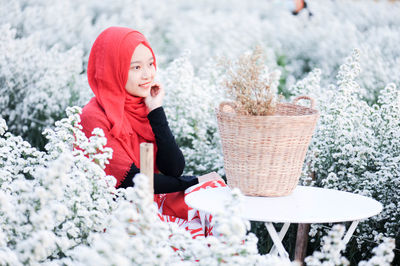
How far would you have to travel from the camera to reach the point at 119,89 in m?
2.80

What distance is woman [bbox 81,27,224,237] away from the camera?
8.87ft

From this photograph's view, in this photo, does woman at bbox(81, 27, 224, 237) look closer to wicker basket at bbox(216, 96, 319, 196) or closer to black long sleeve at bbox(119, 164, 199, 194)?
black long sleeve at bbox(119, 164, 199, 194)

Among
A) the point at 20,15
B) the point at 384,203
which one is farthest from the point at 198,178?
the point at 20,15

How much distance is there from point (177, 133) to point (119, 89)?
1.45 meters

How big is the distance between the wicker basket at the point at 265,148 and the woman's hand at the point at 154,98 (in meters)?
0.52

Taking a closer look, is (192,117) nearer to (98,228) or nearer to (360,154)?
(360,154)

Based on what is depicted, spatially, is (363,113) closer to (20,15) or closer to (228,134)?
(228,134)

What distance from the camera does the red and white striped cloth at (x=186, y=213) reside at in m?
2.70

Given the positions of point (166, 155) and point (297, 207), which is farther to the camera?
point (166, 155)

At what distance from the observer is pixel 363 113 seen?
11.7 feet

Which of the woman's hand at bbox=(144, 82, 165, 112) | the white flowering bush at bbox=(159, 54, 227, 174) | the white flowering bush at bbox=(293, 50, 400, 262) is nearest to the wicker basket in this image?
the woman's hand at bbox=(144, 82, 165, 112)

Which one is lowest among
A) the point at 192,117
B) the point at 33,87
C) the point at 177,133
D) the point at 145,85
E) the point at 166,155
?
the point at 177,133

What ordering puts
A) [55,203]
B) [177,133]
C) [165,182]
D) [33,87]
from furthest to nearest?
[33,87], [177,133], [165,182], [55,203]

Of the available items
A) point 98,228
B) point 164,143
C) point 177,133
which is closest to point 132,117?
point 164,143
